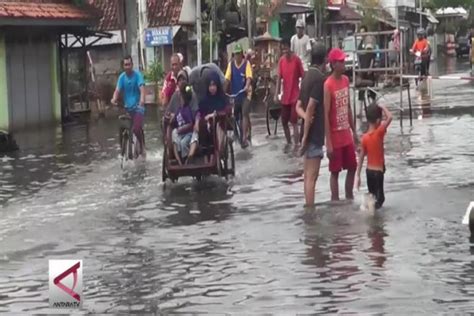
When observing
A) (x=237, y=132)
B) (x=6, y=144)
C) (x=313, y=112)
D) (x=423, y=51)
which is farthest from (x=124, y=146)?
(x=423, y=51)

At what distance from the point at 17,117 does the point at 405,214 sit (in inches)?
696

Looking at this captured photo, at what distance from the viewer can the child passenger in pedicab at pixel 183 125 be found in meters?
15.0

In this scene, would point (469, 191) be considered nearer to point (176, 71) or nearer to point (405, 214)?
point (405, 214)

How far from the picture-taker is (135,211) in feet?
43.1

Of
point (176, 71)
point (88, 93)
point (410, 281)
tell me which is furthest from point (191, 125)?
point (88, 93)

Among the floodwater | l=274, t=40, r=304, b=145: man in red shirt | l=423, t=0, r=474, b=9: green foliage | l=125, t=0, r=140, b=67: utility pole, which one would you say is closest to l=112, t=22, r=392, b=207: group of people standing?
l=274, t=40, r=304, b=145: man in red shirt

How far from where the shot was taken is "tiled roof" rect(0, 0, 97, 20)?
88.5 feet

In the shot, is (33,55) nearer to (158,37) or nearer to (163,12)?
(158,37)

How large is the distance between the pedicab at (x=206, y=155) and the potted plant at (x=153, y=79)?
839 inches

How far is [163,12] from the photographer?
4591 centimetres

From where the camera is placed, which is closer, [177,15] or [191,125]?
[191,125]

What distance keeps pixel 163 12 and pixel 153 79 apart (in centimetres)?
889

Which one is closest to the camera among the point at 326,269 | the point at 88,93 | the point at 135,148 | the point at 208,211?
the point at 326,269

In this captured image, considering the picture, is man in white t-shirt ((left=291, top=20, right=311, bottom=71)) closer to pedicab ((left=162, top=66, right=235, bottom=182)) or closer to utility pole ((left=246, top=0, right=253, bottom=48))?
pedicab ((left=162, top=66, right=235, bottom=182))
